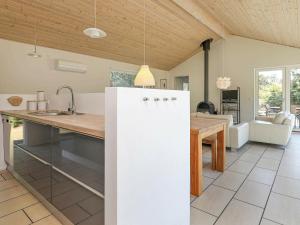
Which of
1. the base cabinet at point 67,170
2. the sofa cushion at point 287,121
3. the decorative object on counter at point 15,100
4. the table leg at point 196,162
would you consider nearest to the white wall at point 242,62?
the sofa cushion at point 287,121

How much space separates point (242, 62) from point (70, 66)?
552cm

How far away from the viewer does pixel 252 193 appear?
2.12 metres

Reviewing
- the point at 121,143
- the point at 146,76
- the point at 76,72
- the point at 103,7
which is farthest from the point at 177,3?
the point at 121,143

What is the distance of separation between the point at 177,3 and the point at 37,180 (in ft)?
13.1

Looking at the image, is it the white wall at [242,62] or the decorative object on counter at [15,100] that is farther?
the white wall at [242,62]

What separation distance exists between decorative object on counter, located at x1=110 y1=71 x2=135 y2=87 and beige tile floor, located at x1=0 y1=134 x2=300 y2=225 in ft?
13.4

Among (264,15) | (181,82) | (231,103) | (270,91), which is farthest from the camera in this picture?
(181,82)

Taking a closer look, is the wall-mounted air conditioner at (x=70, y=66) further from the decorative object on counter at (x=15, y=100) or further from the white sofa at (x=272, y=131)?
the white sofa at (x=272, y=131)

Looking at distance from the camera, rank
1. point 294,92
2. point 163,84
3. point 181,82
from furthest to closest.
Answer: point 181,82
point 163,84
point 294,92

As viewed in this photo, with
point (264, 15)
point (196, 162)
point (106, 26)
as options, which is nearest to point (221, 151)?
point (196, 162)

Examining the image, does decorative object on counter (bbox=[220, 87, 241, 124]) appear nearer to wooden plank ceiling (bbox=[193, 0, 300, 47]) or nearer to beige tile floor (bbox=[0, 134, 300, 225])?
wooden plank ceiling (bbox=[193, 0, 300, 47])

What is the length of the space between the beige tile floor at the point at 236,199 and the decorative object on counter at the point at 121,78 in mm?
4073

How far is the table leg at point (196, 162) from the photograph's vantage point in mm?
1981

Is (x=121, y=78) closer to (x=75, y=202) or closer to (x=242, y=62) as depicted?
(x=242, y=62)
